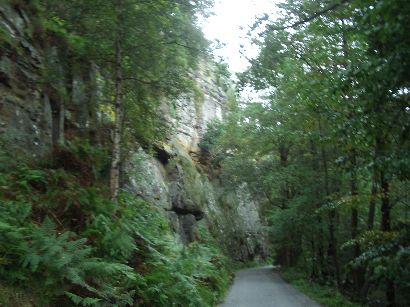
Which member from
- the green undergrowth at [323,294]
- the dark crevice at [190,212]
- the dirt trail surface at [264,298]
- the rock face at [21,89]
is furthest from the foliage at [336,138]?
the rock face at [21,89]

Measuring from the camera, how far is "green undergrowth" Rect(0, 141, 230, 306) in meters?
5.50

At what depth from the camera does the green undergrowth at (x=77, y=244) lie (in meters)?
5.50

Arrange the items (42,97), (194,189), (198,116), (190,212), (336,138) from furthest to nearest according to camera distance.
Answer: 1. (198,116)
2. (194,189)
3. (190,212)
4. (42,97)
5. (336,138)

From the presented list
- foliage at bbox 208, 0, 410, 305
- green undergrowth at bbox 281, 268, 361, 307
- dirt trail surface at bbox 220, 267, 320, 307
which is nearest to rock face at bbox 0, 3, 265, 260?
foliage at bbox 208, 0, 410, 305

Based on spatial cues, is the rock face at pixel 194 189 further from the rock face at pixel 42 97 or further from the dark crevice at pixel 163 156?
the rock face at pixel 42 97

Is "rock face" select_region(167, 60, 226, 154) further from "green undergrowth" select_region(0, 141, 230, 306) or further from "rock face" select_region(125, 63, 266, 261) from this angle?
"green undergrowth" select_region(0, 141, 230, 306)

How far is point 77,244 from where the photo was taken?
598 cm

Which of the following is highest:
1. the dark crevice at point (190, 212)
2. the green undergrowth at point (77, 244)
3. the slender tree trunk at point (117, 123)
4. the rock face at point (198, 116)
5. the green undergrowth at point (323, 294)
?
the rock face at point (198, 116)

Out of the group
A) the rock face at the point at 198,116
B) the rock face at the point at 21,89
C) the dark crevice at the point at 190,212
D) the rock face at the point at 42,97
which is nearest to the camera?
the rock face at the point at 21,89

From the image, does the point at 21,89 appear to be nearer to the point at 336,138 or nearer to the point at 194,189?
the point at 336,138

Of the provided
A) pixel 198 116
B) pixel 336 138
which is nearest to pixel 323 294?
pixel 336 138

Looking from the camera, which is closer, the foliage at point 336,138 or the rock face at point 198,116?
the foliage at point 336,138

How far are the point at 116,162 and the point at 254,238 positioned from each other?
33805 mm

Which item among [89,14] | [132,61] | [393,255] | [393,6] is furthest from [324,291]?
[393,6]
